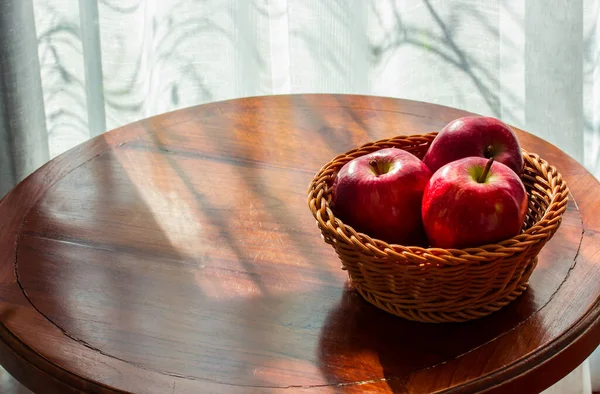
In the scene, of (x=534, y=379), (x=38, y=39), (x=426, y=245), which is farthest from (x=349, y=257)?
(x=38, y=39)

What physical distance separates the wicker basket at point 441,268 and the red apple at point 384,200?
0.08 feet

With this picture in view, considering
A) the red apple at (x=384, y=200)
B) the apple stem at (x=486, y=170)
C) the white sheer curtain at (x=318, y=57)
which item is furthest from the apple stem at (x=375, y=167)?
the white sheer curtain at (x=318, y=57)

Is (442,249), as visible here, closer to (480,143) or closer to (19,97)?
(480,143)

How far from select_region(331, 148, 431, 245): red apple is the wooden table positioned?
9cm

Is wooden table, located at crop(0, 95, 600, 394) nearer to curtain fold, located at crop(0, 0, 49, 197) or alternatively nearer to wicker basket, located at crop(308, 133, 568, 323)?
A: wicker basket, located at crop(308, 133, 568, 323)

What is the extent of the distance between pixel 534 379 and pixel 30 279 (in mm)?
533

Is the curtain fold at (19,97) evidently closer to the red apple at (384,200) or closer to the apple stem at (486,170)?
the red apple at (384,200)

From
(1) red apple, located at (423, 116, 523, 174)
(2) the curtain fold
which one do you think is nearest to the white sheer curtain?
(2) the curtain fold

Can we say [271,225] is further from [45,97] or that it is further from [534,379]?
[45,97]

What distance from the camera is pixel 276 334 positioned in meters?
0.78

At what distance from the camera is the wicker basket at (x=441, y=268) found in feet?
2.38

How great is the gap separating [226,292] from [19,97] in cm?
98

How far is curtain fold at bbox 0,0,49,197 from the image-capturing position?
158 cm

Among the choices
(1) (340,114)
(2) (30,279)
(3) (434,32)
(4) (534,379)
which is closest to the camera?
(4) (534,379)
